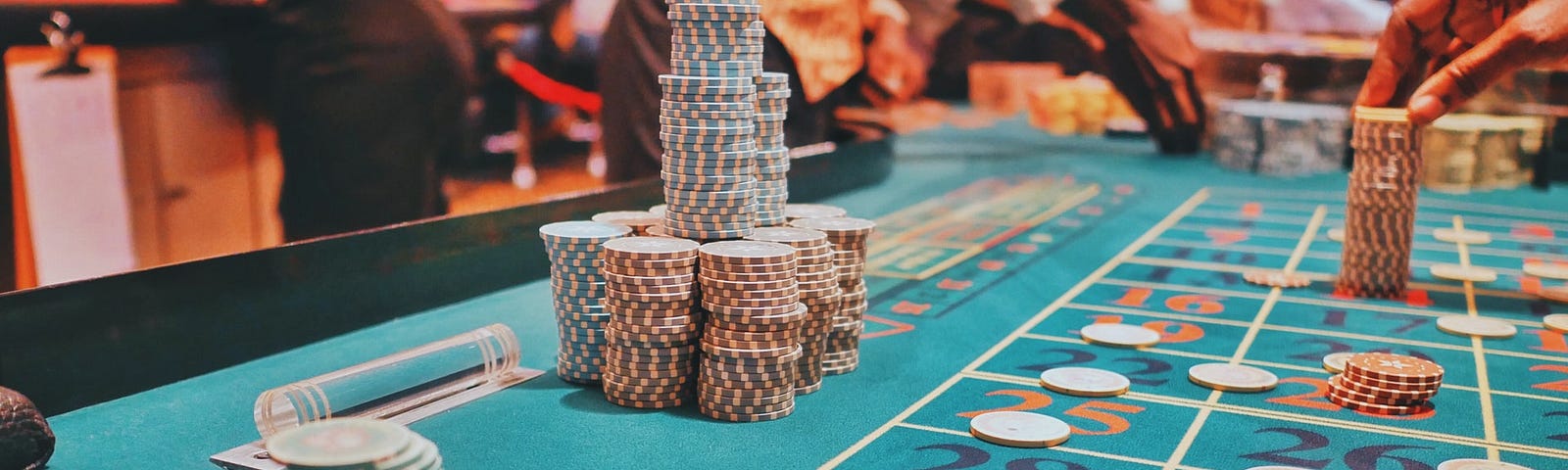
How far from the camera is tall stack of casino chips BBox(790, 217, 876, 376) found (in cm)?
339

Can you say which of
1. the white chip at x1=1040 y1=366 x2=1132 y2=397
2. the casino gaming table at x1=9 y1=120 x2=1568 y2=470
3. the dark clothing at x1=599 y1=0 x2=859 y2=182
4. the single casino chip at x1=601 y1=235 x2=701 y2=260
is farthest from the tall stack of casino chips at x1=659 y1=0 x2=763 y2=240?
the dark clothing at x1=599 y1=0 x2=859 y2=182

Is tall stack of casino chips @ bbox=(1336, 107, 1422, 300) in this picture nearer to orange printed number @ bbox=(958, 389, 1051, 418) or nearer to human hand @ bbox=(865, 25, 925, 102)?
orange printed number @ bbox=(958, 389, 1051, 418)

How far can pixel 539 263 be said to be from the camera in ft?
14.9

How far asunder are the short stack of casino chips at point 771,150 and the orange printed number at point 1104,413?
91 cm

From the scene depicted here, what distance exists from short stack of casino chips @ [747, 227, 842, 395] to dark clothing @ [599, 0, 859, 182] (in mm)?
2389

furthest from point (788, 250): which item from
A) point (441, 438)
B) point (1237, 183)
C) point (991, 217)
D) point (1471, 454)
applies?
point (1237, 183)

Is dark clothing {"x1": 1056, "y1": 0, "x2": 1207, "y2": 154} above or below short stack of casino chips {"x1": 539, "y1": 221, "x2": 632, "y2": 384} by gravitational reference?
above

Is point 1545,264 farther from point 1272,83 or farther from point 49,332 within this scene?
point 49,332

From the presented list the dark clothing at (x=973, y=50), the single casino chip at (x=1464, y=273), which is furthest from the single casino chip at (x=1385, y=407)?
the dark clothing at (x=973, y=50)

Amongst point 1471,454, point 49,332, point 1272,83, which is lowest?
point 1471,454

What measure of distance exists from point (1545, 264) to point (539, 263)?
140 inches

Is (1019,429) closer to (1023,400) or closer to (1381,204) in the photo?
(1023,400)

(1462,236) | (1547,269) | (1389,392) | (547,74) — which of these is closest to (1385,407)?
(1389,392)

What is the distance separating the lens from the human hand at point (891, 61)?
23.8ft
